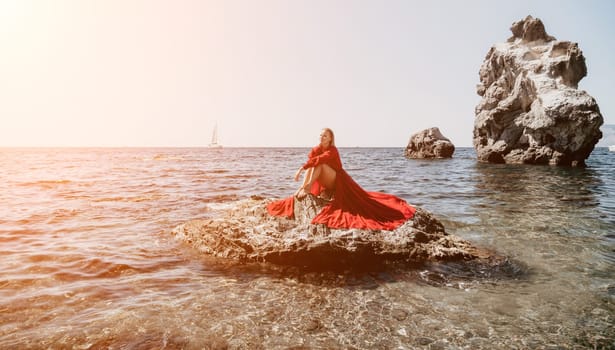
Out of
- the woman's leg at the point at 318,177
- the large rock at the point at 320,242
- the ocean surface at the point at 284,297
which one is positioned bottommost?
the ocean surface at the point at 284,297

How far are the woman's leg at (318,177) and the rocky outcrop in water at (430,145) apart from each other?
53458 mm

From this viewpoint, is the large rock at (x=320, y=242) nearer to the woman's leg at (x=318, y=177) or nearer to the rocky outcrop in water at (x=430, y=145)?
the woman's leg at (x=318, y=177)

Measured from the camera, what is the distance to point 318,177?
7719 mm

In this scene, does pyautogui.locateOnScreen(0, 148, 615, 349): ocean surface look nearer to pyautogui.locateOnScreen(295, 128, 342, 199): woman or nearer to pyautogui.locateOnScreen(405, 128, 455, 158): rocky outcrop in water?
pyautogui.locateOnScreen(295, 128, 342, 199): woman

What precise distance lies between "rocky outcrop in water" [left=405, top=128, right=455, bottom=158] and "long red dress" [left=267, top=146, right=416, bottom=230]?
53.1m

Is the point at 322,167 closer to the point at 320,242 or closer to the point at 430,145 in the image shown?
the point at 320,242

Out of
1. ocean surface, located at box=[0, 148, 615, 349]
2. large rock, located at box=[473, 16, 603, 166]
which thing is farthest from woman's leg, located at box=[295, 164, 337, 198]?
large rock, located at box=[473, 16, 603, 166]

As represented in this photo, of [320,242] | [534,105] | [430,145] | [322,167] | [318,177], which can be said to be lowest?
[320,242]

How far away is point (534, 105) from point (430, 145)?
21073 mm

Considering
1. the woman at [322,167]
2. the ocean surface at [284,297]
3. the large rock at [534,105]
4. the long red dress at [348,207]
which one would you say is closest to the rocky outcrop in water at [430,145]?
the large rock at [534,105]

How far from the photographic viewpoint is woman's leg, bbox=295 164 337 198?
762 centimetres

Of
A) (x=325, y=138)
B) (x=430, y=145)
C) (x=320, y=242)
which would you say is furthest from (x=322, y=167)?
(x=430, y=145)

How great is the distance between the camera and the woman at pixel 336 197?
7.33m

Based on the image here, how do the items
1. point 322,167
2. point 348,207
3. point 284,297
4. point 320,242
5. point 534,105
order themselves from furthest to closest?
point 534,105 → point 322,167 → point 348,207 → point 320,242 → point 284,297
